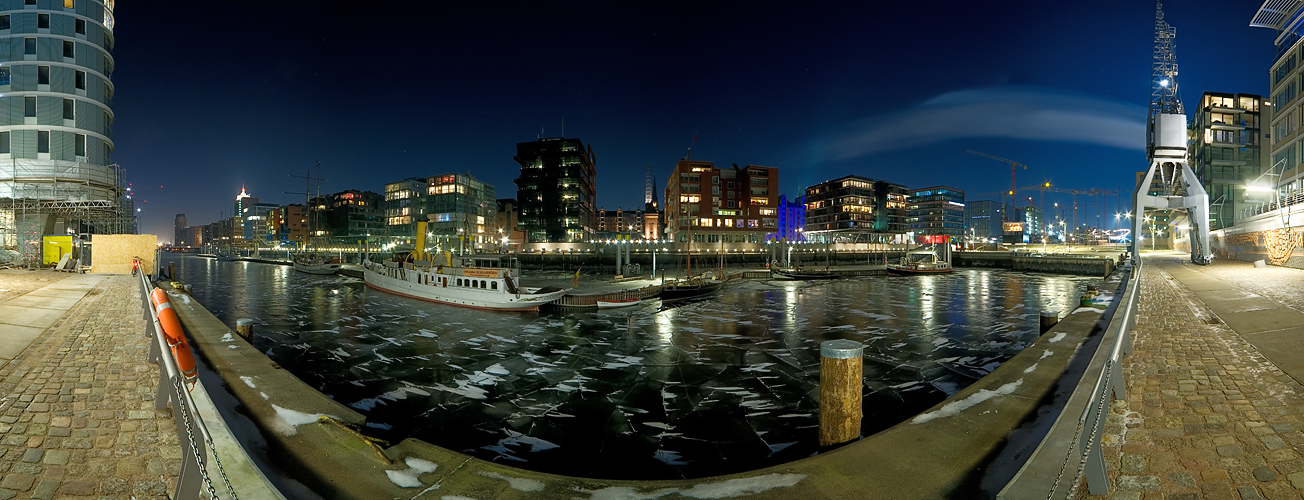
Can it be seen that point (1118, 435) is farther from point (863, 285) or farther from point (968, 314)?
point (863, 285)

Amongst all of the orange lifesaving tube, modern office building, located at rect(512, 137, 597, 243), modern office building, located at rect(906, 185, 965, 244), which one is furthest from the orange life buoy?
modern office building, located at rect(906, 185, 965, 244)

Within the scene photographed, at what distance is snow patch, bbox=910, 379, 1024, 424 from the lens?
618cm

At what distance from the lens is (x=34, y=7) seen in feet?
104

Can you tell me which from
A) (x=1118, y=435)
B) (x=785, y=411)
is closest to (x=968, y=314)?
(x=785, y=411)

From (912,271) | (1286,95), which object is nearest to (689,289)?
(912,271)

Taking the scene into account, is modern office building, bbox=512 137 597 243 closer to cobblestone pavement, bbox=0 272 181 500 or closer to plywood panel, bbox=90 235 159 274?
plywood panel, bbox=90 235 159 274

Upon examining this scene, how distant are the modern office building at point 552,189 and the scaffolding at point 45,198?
248 feet

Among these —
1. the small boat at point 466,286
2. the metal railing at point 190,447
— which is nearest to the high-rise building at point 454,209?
the small boat at point 466,286

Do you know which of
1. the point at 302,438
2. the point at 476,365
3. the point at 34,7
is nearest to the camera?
the point at 302,438

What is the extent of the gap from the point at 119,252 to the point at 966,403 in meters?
43.1

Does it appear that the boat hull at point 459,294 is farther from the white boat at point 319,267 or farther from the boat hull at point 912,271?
the boat hull at point 912,271

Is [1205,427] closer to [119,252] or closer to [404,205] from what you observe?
[119,252]

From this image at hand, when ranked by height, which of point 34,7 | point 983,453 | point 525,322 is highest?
point 34,7

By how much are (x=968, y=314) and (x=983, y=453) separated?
82.1ft
